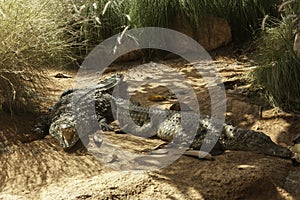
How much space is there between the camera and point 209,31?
6.38m

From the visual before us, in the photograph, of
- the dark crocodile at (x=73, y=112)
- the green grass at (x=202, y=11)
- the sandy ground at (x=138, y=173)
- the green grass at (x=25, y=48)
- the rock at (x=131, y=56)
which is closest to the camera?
the sandy ground at (x=138, y=173)

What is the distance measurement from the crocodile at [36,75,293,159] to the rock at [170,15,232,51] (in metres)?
2.08

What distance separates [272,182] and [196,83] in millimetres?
2356

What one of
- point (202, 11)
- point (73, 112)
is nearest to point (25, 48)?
point (73, 112)

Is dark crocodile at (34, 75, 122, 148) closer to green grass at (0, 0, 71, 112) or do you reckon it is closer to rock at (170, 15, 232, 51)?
green grass at (0, 0, 71, 112)

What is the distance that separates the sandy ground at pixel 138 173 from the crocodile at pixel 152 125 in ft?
0.30

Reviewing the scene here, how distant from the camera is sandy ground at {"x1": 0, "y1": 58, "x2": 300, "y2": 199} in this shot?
3.02 m

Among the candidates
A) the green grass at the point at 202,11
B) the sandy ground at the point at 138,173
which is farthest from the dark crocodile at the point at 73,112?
the green grass at the point at 202,11

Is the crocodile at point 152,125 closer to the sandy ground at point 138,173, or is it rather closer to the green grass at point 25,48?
the sandy ground at point 138,173

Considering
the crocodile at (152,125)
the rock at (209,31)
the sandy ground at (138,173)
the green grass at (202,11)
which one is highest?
the green grass at (202,11)

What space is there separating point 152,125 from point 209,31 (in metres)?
2.65

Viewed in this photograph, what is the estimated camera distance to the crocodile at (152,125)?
3617mm

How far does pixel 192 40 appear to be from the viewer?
20.9 ft

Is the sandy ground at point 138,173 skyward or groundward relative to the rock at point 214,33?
groundward
